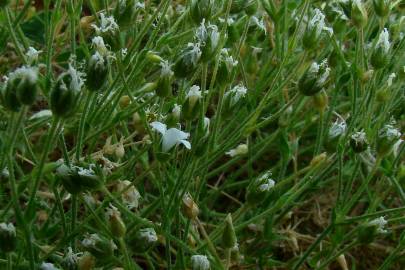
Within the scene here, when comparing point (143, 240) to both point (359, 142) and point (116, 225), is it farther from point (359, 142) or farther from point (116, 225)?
point (359, 142)

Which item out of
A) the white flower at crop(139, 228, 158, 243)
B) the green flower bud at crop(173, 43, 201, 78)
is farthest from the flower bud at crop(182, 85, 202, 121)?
the white flower at crop(139, 228, 158, 243)

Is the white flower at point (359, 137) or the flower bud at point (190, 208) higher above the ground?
the white flower at point (359, 137)

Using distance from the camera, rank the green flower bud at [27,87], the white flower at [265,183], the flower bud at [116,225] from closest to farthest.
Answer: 1. the green flower bud at [27,87]
2. the flower bud at [116,225]
3. the white flower at [265,183]

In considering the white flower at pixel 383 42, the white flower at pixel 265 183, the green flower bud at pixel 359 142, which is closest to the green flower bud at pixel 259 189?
the white flower at pixel 265 183

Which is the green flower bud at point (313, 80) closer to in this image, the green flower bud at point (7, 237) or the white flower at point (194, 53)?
the white flower at point (194, 53)

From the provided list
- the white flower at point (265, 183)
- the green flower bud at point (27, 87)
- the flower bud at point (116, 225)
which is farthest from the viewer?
the white flower at point (265, 183)

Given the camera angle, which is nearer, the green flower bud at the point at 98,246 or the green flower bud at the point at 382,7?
the green flower bud at the point at 98,246

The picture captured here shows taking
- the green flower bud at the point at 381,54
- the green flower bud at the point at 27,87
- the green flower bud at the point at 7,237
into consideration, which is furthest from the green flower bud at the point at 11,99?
the green flower bud at the point at 381,54

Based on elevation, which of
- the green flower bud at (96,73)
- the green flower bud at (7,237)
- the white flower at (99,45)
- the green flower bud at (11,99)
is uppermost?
the green flower bud at (11,99)
